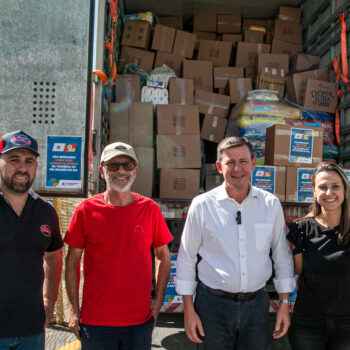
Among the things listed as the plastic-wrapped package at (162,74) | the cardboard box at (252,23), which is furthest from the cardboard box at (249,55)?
the plastic-wrapped package at (162,74)

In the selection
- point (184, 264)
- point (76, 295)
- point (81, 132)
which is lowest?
point (76, 295)

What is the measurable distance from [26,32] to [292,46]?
198 inches

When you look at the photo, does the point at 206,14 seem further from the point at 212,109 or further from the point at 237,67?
the point at 212,109

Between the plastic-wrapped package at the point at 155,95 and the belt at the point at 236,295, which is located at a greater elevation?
the plastic-wrapped package at the point at 155,95

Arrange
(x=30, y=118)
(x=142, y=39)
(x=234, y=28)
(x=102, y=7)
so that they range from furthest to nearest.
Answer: (x=234, y=28), (x=142, y=39), (x=102, y=7), (x=30, y=118)

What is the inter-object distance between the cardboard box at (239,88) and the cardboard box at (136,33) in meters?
1.55

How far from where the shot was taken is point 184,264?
2.17m

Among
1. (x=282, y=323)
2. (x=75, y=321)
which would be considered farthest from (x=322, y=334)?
(x=75, y=321)

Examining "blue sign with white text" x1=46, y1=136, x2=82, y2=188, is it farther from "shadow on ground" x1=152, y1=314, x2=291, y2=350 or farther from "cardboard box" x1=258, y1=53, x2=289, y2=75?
"cardboard box" x1=258, y1=53, x2=289, y2=75

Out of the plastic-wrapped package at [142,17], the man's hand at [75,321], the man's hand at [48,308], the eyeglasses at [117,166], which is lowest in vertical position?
the man's hand at [75,321]

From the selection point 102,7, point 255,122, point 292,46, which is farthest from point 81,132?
point 292,46

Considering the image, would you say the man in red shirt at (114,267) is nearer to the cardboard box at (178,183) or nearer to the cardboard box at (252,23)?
the cardboard box at (178,183)

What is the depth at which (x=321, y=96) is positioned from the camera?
5266 mm

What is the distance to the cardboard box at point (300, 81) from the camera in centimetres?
538
